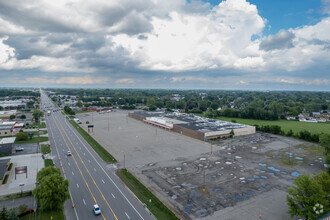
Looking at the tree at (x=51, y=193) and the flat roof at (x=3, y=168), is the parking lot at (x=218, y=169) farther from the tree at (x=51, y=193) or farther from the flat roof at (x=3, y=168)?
the flat roof at (x=3, y=168)

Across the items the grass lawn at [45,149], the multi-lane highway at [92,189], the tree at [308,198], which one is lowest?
the multi-lane highway at [92,189]

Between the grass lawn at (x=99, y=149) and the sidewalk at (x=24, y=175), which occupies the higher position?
the grass lawn at (x=99, y=149)

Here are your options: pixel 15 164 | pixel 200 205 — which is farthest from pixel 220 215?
pixel 15 164

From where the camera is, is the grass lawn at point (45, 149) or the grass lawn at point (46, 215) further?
the grass lawn at point (45, 149)

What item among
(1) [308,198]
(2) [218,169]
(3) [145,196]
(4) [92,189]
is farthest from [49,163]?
(1) [308,198]

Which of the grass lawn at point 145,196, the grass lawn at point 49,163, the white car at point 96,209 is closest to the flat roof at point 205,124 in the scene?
the grass lawn at point 145,196

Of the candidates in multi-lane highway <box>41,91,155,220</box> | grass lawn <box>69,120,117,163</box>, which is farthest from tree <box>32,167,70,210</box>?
grass lawn <box>69,120,117,163</box>
